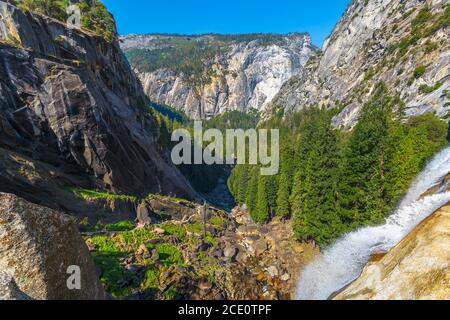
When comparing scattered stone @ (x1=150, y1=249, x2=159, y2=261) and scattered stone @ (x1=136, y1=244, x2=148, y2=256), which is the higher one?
scattered stone @ (x1=136, y1=244, x2=148, y2=256)

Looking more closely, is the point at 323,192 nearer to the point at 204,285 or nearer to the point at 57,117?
the point at 204,285

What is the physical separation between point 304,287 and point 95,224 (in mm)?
24592

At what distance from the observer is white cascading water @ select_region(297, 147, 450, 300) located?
21.1 m

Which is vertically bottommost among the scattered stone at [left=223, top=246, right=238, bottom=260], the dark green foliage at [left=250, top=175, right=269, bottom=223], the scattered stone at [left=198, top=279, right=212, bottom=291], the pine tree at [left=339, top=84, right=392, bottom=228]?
the scattered stone at [left=198, top=279, right=212, bottom=291]

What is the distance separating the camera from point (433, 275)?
9609 millimetres

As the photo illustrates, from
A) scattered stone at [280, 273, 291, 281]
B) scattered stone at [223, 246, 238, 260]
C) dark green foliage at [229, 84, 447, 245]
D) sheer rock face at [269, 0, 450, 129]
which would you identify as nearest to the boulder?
dark green foliage at [229, 84, 447, 245]

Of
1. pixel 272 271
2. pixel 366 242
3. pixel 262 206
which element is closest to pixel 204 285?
pixel 272 271

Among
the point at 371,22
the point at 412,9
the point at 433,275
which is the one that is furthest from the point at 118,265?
the point at 371,22

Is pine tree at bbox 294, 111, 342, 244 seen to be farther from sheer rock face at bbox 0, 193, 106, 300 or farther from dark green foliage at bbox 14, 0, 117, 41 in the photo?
dark green foliage at bbox 14, 0, 117, 41

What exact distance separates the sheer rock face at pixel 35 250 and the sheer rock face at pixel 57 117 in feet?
61.6

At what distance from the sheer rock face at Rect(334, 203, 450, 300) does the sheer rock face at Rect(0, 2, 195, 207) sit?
94.0 ft

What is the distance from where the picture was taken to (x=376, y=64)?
4813 inches

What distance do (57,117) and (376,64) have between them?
127649mm

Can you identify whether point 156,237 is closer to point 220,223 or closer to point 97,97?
point 220,223
